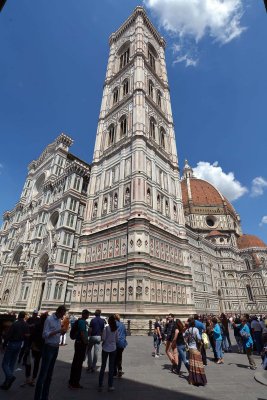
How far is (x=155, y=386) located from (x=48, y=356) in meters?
2.99

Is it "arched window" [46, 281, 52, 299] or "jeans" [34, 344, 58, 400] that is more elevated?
"arched window" [46, 281, 52, 299]

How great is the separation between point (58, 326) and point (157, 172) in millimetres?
22651

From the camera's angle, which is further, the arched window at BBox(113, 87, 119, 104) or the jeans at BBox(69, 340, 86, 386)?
the arched window at BBox(113, 87, 119, 104)

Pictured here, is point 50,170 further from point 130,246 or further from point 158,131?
point 130,246

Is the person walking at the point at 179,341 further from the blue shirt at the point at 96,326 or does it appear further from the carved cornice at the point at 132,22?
the carved cornice at the point at 132,22

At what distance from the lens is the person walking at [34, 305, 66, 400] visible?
4113 mm

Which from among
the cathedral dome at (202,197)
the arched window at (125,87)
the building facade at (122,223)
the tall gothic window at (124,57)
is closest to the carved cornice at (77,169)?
the building facade at (122,223)

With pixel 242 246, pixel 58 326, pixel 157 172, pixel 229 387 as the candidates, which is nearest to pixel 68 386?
pixel 58 326

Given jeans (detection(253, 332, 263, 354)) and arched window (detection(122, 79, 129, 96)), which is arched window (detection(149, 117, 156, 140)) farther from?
jeans (detection(253, 332, 263, 354))

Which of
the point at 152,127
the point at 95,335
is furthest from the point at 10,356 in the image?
the point at 152,127

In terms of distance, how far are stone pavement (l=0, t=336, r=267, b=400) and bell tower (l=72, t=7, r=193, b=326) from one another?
408 inches

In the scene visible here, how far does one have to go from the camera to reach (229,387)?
5566 millimetres

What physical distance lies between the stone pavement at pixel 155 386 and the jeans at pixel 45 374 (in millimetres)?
645

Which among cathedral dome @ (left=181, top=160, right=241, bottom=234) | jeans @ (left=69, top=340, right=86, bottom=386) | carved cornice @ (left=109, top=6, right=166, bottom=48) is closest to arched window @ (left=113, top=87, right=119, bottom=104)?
carved cornice @ (left=109, top=6, right=166, bottom=48)
